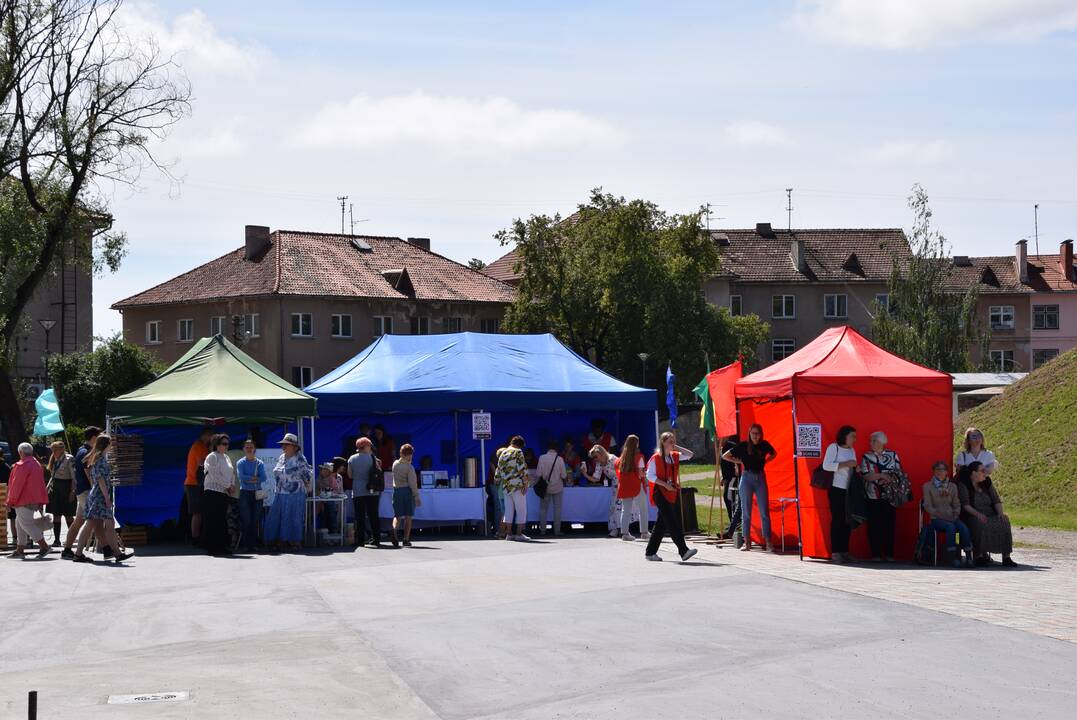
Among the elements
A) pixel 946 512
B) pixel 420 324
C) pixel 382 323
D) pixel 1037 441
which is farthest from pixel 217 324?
pixel 946 512

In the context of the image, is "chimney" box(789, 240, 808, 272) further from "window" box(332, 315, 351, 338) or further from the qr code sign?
the qr code sign

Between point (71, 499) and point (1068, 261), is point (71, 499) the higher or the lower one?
the lower one

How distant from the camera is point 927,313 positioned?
74.3 meters

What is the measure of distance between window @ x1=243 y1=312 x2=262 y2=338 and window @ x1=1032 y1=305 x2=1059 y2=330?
171 ft

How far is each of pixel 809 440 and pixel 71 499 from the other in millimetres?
11450

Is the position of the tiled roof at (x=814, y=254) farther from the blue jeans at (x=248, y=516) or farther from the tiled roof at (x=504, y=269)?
the blue jeans at (x=248, y=516)

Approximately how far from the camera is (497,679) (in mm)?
9680

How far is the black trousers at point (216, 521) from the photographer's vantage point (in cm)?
2042

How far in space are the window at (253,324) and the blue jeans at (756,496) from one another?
5447 centimetres

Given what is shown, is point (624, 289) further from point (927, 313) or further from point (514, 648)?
point (514, 648)

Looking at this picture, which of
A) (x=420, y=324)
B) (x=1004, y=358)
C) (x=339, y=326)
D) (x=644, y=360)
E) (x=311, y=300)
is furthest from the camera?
(x=1004, y=358)

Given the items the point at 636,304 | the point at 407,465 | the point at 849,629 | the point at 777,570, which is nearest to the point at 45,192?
the point at 407,465

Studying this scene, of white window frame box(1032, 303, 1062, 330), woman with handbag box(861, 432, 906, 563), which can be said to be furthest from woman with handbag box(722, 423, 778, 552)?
white window frame box(1032, 303, 1062, 330)

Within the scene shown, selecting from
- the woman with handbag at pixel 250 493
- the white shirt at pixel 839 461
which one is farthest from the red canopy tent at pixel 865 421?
the woman with handbag at pixel 250 493
